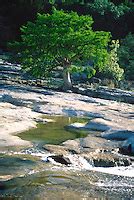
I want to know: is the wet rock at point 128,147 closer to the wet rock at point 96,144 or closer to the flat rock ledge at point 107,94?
the wet rock at point 96,144

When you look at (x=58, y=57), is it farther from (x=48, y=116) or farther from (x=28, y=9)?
(x=28, y=9)

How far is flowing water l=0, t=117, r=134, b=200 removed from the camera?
7617 mm

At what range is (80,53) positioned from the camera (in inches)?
968

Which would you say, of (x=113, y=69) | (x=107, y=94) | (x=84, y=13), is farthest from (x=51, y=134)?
(x=84, y=13)

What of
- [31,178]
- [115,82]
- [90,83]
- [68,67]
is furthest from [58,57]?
[31,178]

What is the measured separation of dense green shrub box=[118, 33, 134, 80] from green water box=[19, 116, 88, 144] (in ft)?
54.0

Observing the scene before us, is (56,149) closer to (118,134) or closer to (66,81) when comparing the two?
(118,134)

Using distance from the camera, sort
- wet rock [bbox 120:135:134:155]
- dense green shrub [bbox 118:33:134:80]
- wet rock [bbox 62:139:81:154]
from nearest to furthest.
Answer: wet rock [bbox 62:139:81:154] → wet rock [bbox 120:135:134:155] → dense green shrub [bbox 118:33:134:80]

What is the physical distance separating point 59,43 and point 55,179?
1592 cm

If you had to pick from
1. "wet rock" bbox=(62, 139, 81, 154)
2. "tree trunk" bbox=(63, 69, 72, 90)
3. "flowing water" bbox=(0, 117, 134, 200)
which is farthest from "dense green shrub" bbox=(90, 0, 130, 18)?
"flowing water" bbox=(0, 117, 134, 200)

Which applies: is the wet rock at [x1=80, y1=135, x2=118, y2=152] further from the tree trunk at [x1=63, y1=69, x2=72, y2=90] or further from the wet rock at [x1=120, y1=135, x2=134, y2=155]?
the tree trunk at [x1=63, y1=69, x2=72, y2=90]

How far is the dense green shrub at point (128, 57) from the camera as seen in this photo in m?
31.4

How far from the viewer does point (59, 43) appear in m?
23.6

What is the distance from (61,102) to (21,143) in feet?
25.7
